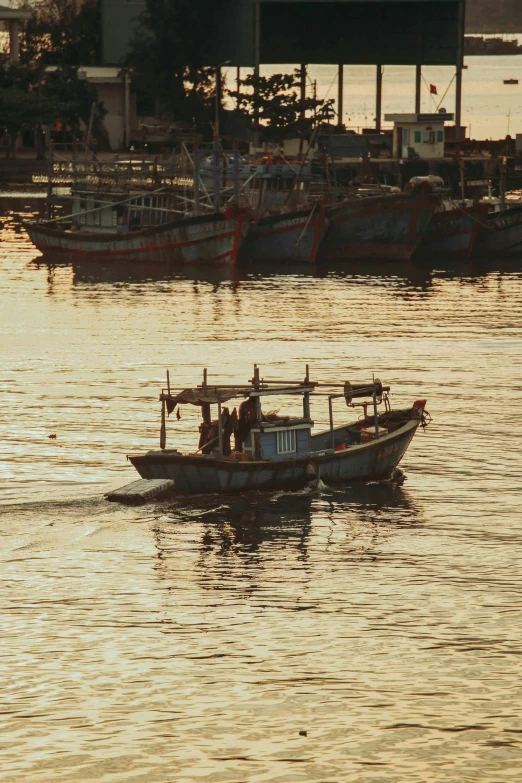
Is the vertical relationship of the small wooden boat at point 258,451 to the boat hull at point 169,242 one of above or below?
below

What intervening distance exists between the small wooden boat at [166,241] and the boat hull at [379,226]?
5.25m

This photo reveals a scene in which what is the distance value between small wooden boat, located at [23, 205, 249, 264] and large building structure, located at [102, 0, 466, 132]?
22058 millimetres

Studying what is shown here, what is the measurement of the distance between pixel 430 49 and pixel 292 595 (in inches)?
2907

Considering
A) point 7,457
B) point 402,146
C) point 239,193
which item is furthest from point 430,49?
point 7,457

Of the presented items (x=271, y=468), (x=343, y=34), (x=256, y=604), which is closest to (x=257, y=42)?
(x=343, y=34)

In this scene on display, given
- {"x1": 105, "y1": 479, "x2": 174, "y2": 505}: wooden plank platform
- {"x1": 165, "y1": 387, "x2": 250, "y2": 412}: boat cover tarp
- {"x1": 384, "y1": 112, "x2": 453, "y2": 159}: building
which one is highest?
{"x1": 384, "y1": 112, "x2": 453, "y2": 159}: building

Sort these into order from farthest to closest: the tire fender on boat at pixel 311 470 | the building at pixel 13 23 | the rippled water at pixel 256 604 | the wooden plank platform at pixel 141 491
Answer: the building at pixel 13 23 → the tire fender on boat at pixel 311 470 → the wooden plank platform at pixel 141 491 → the rippled water at pixel 256 604

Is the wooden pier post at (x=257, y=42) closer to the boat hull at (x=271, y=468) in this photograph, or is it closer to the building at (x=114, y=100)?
the building at (x=114, y=100)

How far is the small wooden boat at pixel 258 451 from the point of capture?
29031mm

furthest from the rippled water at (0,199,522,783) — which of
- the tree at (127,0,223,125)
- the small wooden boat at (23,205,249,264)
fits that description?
the tree at (127,0,223,125)

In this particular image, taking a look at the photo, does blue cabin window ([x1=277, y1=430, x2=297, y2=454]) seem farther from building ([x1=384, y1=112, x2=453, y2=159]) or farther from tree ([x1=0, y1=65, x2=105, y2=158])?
tree ([x1=0, y1=65, x2=105, y2=158])

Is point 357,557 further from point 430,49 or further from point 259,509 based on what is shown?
point 430,49

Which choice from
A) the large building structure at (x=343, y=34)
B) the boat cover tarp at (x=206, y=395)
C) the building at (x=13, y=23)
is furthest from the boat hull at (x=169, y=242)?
the boat cover tarp at (x=206, y=395)

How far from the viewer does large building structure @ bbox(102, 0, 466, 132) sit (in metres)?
91.3
